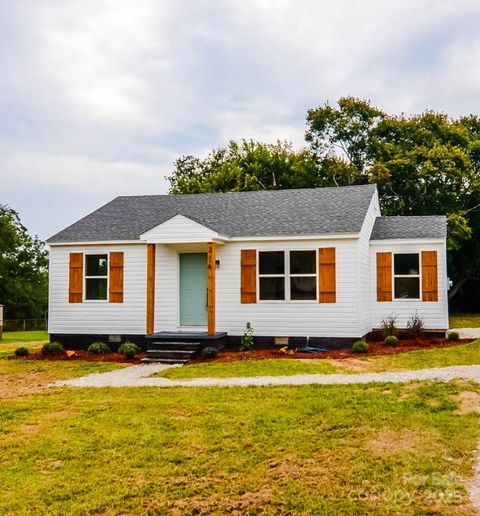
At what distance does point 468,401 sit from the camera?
8500 mm

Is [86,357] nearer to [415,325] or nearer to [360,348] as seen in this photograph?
[360,348]

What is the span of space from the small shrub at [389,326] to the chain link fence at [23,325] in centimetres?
2609

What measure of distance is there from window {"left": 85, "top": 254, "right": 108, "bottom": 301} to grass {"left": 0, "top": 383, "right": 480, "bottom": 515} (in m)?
7.89

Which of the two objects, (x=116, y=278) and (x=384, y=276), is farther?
(x=384, y=276)

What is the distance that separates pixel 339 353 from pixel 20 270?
38.0m

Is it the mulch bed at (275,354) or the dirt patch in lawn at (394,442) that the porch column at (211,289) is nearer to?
the mulch bed at (275,354)

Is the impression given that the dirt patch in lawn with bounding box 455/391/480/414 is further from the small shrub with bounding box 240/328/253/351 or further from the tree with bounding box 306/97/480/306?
the tree with bounding box 306/97/480/306

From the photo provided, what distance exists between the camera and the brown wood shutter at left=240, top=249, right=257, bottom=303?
53.0 ft

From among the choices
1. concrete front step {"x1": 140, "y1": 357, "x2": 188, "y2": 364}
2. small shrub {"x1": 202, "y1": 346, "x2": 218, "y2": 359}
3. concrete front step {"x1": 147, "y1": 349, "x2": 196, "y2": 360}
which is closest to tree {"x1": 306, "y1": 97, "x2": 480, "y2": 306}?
small shrub {"x1": 202, "y1": 346, "x2": 218, "y2": 359}

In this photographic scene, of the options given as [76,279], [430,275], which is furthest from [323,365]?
[76,279]

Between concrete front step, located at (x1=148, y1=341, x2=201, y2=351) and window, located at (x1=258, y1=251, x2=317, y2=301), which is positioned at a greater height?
window, located at (x1=258, y1=251, x2=317, y2=301)

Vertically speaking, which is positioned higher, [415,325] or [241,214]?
[241,214]

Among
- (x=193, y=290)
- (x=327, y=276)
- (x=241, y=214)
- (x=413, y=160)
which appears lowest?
(x=193, y=290)

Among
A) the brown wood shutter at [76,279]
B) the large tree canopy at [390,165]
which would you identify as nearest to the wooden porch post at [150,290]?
the brown wood shutter at [76,279]
